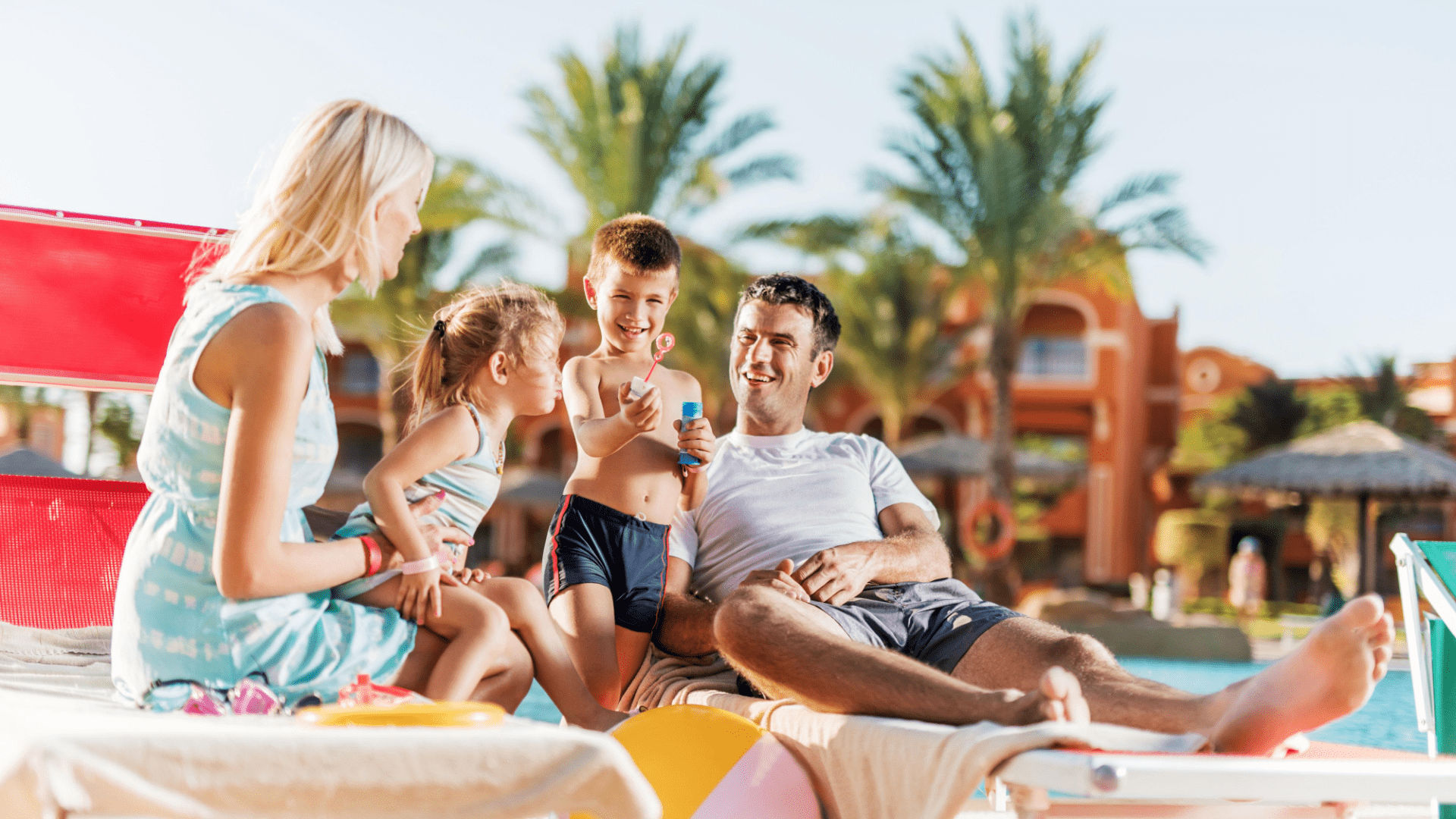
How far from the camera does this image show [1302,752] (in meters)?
3.11

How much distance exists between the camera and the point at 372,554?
8.43 feet

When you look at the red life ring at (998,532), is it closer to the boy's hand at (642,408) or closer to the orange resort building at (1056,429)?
the orange resort building at (1056,429)

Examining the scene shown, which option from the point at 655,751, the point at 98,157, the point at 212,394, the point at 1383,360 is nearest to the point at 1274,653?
the point at 655,751

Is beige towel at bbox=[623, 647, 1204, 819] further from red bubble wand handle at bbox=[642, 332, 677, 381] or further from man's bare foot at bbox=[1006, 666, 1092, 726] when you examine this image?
red bubble wand handle at bbox=[642, 332, 677, 381]

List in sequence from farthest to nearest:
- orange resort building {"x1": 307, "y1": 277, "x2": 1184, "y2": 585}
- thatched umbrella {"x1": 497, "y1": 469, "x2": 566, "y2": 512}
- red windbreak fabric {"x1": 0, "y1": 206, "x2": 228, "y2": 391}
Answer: orange resort building {"x1": 307, "y1": 277, "x2": 1184, "y2": 585}, thatched umbrella {"x1": 497, "y1": 469, "x2": 566, "y2": 512}, red windbreak fabric {"x1": 0, "y1": 206, "x2": 228, "y2": 391}

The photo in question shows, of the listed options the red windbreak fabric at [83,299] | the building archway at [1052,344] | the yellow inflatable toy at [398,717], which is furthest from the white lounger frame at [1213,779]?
the building archway at [1052,344]

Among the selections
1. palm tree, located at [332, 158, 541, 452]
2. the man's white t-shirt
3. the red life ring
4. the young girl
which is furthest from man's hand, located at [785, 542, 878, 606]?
the red life ring

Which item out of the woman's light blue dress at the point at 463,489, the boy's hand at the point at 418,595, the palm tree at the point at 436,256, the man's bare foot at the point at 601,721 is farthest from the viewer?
the palm tree at the point at 436,256

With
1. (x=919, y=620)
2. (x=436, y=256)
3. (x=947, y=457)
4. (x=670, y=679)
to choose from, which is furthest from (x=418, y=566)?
(x=947, y=457)

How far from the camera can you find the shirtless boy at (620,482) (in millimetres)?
3861

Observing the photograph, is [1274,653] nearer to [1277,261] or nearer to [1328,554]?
[1328,554]

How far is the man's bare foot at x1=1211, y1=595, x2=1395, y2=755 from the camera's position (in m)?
2.47

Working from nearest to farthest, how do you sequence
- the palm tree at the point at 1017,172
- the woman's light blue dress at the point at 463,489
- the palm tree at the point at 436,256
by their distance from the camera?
1. the woman's light blue dress at the point at 463,489
2. the palm tree at the point at 436,256
3. the palm tree at the point at 1017,172

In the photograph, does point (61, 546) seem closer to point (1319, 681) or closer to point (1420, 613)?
point (1319, 681)
